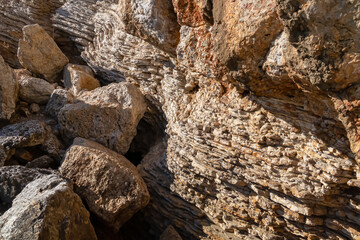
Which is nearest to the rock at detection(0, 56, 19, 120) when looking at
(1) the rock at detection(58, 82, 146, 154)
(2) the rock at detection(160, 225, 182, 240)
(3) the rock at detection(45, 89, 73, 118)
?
(3) the rock at detection(45, 89, 73, 118)

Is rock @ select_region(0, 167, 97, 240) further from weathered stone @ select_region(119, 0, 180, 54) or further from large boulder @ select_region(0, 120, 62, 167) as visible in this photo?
weathered stone @ select_region(119, 0, 180, 54)

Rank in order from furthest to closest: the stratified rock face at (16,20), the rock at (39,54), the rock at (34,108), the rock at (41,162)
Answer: the stratified rock face at (16,20), the rock at (39,54), the rock at (34,108), the rock at (41,162)

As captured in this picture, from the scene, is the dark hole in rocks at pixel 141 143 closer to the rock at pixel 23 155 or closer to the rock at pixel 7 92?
the rock at pixel 23 155

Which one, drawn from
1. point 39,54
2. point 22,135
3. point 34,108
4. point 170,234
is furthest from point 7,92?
point 170,234

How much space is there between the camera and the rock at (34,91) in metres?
6.96

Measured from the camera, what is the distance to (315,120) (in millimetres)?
3984

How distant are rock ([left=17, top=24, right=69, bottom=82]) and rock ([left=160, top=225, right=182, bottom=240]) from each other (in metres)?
4.54

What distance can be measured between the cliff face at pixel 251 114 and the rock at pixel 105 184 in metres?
0.70

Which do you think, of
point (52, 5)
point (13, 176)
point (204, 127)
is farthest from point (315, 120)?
point (52, 5)

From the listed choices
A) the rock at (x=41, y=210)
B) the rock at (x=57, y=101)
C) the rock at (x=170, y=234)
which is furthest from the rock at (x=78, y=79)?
the rock at (x=170, y=234)

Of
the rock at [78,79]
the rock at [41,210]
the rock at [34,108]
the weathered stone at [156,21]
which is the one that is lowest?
the rock at [41,210]

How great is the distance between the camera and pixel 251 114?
4.62 m

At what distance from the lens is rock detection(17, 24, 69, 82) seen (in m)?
7.62

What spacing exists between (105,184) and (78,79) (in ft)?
9.34
